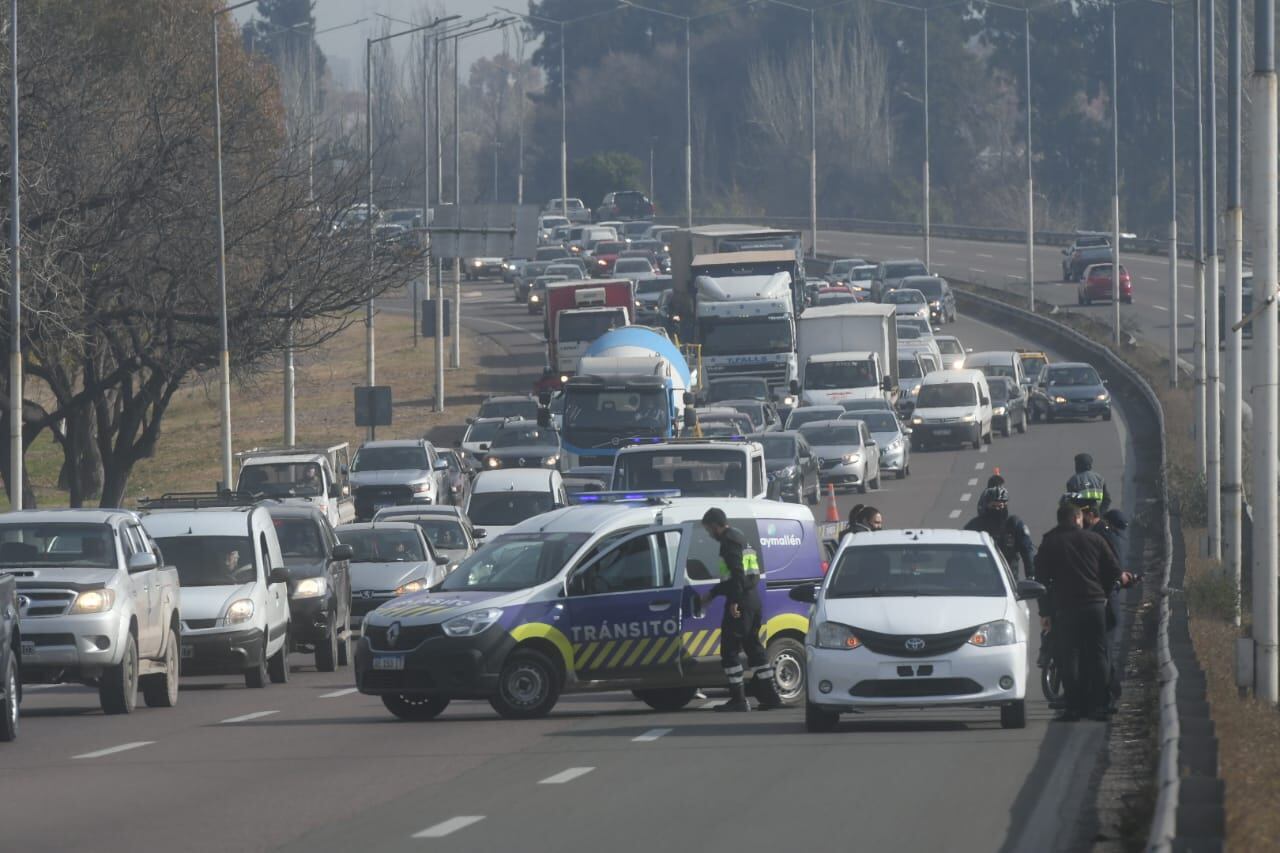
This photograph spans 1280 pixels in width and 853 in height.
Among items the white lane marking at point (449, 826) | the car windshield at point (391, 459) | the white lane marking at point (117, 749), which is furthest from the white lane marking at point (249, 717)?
the car windshield at point (391, 459)

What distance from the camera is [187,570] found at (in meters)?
22.7

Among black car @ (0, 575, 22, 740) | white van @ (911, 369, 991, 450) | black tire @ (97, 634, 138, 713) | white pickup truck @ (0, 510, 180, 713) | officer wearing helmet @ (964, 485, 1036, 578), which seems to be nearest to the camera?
black car @ (0, 575, 22, 740)

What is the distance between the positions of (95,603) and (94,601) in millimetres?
25

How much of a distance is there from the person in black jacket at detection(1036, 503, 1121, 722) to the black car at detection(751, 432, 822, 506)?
23.0 meters

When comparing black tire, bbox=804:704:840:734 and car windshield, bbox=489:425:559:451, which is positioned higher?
car windshield, bbox=489:425:559:451

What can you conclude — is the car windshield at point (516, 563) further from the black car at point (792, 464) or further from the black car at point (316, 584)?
the black car at point (792, 464)

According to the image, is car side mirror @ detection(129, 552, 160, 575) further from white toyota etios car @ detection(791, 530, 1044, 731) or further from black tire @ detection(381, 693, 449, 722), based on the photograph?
white toyota etios car @ detection(791, 530, 1044, 731)

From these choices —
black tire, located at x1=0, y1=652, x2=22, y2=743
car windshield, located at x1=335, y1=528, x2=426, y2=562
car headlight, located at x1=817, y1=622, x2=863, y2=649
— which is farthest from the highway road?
car windshield, located at x1=335, y1=528, x2=426, y2=562

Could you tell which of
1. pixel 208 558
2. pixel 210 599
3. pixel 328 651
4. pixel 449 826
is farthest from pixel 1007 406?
pixel 449 826

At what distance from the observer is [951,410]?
54.7 m

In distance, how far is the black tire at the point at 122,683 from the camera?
757 inches

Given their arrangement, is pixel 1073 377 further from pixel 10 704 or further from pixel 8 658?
pixel 8 658

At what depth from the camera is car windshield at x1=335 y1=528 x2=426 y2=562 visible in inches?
1166

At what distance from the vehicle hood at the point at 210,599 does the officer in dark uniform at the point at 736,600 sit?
5602 millimetres
